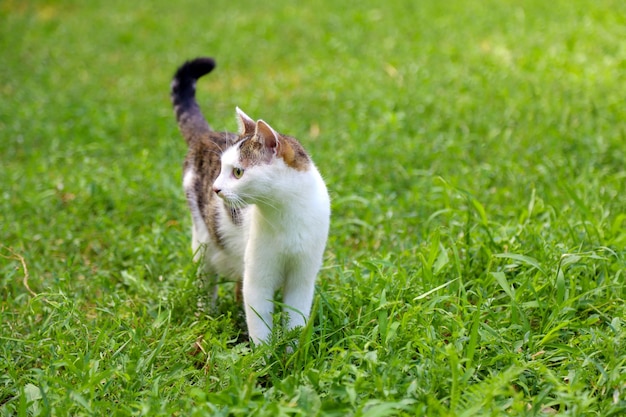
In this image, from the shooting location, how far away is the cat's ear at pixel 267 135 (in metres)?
2.96

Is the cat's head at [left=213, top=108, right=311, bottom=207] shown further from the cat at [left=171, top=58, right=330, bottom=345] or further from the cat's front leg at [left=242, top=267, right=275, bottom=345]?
the cat's front leg at [left=242, top=267, right=275, bottom=345]

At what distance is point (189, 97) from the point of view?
4191 millimetres

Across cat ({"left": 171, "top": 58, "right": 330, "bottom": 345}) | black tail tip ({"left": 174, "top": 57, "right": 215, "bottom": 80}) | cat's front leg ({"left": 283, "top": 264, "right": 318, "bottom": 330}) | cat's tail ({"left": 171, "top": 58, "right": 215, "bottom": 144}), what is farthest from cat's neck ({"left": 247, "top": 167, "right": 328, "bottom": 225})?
black tail tip ({"left": 174, "top": 57, "right": 215, "bottom": 80})

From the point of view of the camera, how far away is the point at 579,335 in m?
3.11

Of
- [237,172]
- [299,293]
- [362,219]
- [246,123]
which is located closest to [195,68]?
[246,123]

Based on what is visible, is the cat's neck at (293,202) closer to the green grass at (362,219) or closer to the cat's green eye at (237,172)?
the cat's green eye at (237,172)

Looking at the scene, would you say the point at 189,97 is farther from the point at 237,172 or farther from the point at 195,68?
the point at 237,172

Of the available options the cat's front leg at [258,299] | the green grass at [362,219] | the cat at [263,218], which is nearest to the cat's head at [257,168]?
the cat at [263,218]

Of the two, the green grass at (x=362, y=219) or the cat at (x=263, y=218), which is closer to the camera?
the green grass at (x=362, y=219)

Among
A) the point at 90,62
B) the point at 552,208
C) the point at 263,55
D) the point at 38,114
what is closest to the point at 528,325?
the point at 552,208

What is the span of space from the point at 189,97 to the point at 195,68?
184 mm

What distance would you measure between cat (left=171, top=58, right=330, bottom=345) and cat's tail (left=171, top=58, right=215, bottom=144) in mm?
341

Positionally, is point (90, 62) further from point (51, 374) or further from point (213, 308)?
point (51, 374)

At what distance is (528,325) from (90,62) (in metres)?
7.26
